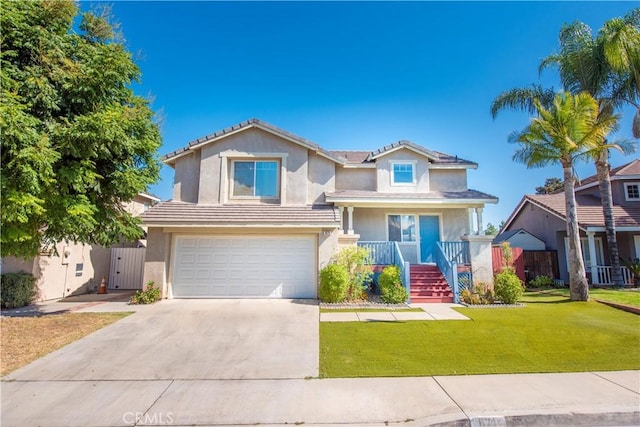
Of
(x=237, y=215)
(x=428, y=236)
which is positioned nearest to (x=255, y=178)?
(x=237, y=215)

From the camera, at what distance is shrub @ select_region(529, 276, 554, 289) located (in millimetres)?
16297

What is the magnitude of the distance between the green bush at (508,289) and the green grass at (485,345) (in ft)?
4.13

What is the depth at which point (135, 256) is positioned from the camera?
15859mm

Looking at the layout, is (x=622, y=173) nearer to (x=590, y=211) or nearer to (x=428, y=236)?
(x=590, y=211)

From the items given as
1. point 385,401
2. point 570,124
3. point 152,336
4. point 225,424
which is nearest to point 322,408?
point 385,401

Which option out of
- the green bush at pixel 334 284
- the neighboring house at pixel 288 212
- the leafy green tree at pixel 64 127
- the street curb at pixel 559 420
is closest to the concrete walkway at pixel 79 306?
the neighboring house at pixel 288 212

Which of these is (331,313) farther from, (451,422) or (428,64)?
(428,64)

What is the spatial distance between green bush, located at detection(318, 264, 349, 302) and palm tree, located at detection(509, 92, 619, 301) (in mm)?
9061

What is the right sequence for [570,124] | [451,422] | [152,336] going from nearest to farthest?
[451,422]
[152,336]
[570,124]

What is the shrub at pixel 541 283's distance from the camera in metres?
16.3

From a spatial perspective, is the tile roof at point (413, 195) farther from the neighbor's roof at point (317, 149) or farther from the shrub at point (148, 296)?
the shrub at point (148, 296)

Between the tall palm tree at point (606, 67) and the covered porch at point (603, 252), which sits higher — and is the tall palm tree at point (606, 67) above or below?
above

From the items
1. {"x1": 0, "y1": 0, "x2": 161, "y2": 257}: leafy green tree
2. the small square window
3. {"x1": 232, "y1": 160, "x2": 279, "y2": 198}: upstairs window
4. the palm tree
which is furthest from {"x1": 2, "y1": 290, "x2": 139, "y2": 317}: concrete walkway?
the palm tree

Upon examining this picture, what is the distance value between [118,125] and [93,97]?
3.80ft
